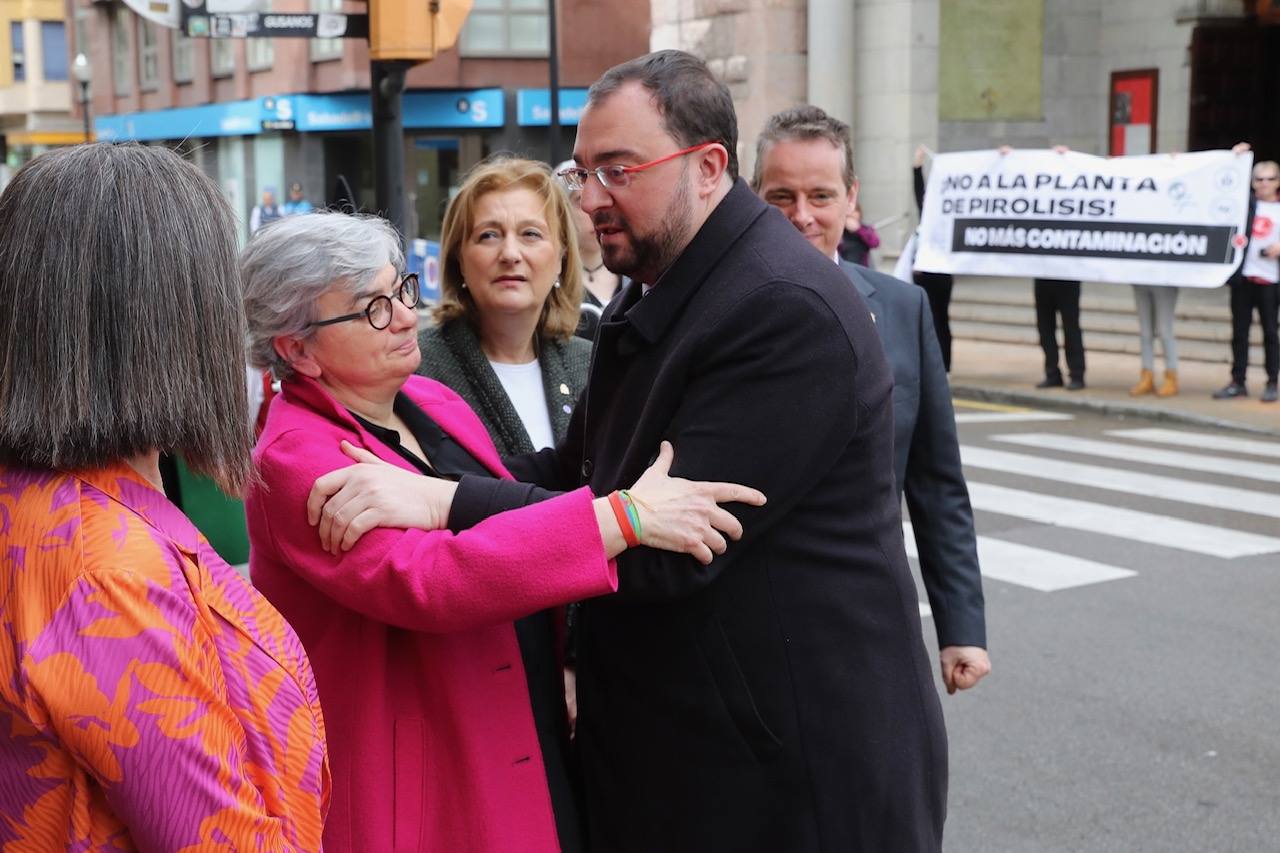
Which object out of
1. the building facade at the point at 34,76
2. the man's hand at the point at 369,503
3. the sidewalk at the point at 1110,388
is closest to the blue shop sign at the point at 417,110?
the sidewalk at the point at 1110,388

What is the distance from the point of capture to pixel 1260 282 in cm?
1302

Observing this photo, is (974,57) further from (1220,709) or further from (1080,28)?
(1220,709)

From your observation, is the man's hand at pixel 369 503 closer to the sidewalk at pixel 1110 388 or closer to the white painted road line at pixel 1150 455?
the white painted road line at pixel 1150 455

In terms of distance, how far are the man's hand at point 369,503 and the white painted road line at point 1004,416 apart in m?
10.9

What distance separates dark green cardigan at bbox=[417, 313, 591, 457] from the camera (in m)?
3.44

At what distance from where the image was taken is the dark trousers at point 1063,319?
559 inches

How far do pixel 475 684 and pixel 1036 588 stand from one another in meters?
5.45

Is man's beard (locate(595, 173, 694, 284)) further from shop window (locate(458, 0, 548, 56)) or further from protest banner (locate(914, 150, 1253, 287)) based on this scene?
shop window (locate(458, 0, 548, 56))

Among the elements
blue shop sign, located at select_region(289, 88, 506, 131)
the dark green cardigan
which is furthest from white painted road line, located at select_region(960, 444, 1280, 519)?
blue shop sign, located at select_region(289, 88, 506, 131)

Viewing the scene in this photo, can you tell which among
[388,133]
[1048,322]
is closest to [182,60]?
[1048,322]

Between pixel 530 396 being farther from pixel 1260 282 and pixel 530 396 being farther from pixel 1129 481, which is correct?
pixel 1260 282

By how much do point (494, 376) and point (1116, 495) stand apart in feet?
23.3

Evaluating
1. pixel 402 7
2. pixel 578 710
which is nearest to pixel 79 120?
pixel 402 7

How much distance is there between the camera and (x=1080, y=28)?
20297 millimetres
